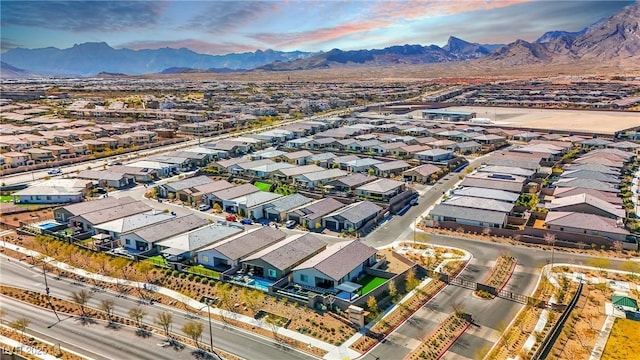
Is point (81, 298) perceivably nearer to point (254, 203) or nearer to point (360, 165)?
point (254, 203)

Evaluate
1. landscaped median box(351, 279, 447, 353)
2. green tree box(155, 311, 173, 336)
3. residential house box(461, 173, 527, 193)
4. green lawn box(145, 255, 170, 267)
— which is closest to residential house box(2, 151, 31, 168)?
green lawn box(145, 255, 170, 267)

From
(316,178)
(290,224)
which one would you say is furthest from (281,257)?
(316,178)

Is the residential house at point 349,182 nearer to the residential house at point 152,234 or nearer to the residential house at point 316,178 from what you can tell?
the residential house at point 316,178

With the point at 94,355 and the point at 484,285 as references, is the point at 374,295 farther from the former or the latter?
the point at 94,355

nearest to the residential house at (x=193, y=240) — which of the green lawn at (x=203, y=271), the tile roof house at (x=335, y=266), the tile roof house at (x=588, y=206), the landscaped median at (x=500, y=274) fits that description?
the green lawn at (x=203, y=271)

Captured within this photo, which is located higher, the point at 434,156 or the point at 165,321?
the point at 434,156
